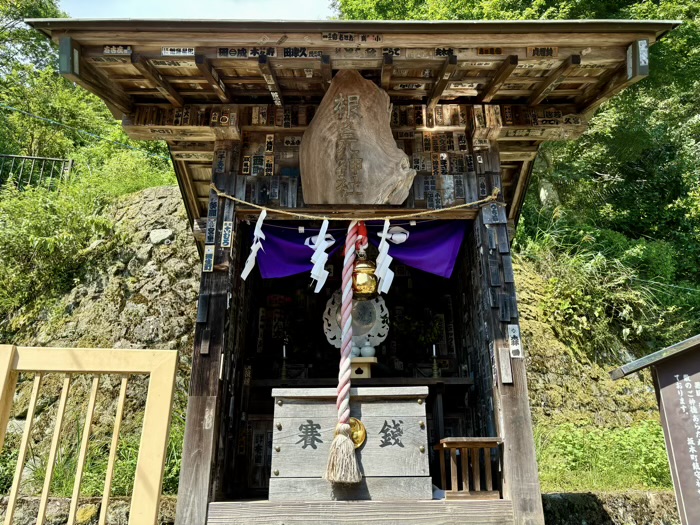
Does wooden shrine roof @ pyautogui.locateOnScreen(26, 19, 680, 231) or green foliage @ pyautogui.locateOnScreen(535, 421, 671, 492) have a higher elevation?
wooden shrine roof @ pyautogui.locateOnScreen(26, 19, 680, 231)

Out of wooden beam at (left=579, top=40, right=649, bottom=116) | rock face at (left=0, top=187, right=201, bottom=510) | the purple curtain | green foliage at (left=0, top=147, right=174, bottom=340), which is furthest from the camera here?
green foliage at (left=0, top=147, right=174, bottom=340)

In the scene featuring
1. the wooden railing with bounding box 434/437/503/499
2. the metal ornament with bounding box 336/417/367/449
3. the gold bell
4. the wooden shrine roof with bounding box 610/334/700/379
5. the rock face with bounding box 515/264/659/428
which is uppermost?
the gold bell

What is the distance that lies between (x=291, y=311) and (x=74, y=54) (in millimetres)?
5186

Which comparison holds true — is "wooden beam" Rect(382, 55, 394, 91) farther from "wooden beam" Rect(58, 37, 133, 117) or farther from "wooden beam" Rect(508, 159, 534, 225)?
"wooden beam" Rect(58, 37, 133, 117)

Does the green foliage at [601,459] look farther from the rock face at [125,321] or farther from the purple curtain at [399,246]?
the rock face at [125,321]

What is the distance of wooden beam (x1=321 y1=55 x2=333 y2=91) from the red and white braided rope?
166 centimetres

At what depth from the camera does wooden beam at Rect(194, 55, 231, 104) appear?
5445mm

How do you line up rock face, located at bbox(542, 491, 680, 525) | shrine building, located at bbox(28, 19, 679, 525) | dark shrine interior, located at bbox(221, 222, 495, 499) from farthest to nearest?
dark shrine interior, located at bbox(221, 222, 495, 499) → rock face, located at bbox(542, 491, 680, 525) → shrine building, located at bbox(28, 19, 679, 525)

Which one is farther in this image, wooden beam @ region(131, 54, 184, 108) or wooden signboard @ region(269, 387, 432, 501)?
wooden beam @ region(131, 54, 184, 108)

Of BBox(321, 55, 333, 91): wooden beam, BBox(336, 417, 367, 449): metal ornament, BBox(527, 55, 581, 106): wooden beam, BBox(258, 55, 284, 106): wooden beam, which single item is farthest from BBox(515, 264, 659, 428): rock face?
BBox(258, 55, 284, 106): wooden beam

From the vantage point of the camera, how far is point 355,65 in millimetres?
5719

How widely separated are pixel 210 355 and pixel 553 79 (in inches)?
195

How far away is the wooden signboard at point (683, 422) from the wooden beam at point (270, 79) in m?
4.71

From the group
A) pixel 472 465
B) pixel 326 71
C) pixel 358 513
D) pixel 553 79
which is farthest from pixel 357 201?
pixel 358 513
